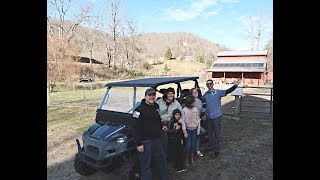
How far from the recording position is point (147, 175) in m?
4.35

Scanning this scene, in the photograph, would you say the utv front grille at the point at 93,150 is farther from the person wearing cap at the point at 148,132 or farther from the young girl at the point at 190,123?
the young girl at the point at 190,123

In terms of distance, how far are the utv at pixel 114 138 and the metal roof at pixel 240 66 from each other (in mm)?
29574

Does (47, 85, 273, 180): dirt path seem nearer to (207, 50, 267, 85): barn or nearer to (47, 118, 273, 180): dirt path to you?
(47, 118, 273, 180): dirt path

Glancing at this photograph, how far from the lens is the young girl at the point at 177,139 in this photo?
5.14 m

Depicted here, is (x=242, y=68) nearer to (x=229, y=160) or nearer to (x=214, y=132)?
(x=214, y=132)

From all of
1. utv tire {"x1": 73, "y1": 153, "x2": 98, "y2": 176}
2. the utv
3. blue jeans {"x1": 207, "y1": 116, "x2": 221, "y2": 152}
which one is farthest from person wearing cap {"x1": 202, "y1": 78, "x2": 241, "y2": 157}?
utv tire {"x1": 73, "y1": 153, "x2": 98, "y2": 176}

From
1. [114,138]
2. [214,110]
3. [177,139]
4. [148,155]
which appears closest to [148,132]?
[148,155]

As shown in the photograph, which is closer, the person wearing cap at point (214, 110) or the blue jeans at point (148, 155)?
the blue jeans at point (148, 155)

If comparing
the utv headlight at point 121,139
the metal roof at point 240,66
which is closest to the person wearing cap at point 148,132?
the utv headlight at point 121,139

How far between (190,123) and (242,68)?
3011 cm
